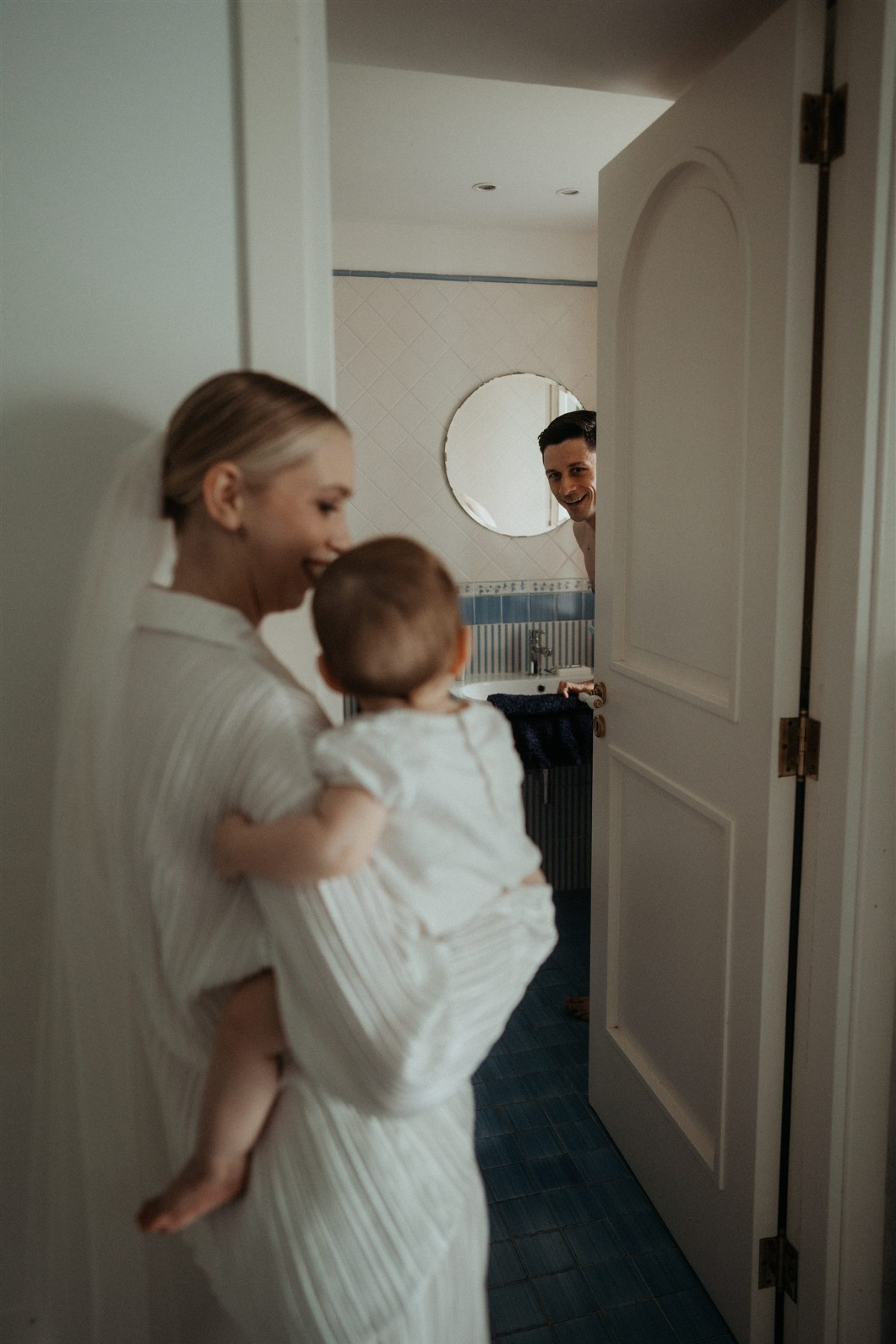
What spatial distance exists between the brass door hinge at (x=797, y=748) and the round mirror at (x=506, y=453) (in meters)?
2.33

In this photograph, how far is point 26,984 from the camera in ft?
3.83

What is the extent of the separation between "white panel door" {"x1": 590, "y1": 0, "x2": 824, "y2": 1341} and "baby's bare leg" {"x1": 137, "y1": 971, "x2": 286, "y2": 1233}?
99 cm

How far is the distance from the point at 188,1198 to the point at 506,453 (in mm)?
3199

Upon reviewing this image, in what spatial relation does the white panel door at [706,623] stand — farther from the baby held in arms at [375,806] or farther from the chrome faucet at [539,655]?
the chrome faucet at [539,655]

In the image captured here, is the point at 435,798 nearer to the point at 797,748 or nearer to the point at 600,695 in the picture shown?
the point at 797,748

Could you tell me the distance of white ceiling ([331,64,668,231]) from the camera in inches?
96.7

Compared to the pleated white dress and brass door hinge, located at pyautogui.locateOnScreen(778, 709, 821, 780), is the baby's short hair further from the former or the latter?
brass door hinge, located at pyautogui.locateOnScreen(778, 709, 821, 780)

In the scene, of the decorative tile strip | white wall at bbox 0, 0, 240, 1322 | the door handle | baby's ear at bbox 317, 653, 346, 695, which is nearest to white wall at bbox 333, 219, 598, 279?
the decorative tile strip

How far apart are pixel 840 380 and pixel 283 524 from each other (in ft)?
3.12

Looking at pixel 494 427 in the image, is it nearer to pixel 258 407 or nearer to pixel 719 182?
pixel 719 182

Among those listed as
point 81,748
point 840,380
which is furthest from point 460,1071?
point 840,380

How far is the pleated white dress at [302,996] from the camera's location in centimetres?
82

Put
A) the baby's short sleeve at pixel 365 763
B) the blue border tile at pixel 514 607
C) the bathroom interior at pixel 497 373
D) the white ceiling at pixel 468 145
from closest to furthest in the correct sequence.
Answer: the baby's short sleeve at pixel 365 763
the white ceiling at pixel 468 145
the bathroom interior at pixel 497 373
the blue border tile at pixel 514 607

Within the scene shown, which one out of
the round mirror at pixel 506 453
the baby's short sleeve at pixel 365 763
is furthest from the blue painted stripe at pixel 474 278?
the baby's short sleeve at pixel 365 763
